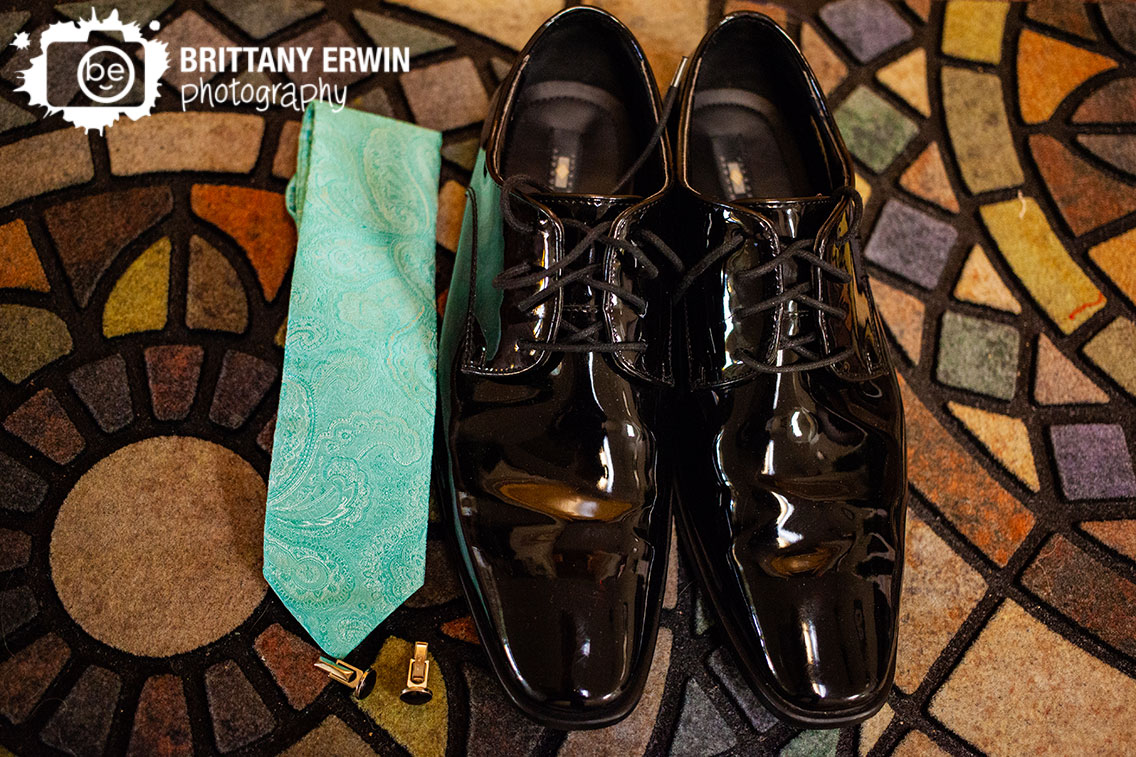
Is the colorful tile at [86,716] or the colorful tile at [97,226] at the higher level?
the colorful tile at [97,226]

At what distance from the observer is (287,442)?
0.70 meters

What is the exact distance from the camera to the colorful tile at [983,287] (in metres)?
0.87

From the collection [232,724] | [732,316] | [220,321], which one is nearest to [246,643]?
[232,724]

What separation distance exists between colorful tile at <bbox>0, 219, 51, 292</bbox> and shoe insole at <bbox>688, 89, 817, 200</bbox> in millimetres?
729

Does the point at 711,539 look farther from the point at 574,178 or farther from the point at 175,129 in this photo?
the point at 175,129

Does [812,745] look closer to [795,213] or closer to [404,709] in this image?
[404,709]

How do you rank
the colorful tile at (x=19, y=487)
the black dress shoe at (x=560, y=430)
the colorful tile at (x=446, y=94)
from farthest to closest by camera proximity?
the colorful tile at (x=446, y=94)
the colorful tile at (x=19, y=487)
the black dress shoe at (x=560, y=430)

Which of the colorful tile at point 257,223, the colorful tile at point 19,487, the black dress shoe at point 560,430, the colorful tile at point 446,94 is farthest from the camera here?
the colorful tile at point 446,94

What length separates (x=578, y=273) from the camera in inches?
26.2

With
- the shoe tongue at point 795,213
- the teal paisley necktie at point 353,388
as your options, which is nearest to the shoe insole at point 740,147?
the shoe tongue at point 795,213

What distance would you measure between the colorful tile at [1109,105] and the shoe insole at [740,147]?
47 cm

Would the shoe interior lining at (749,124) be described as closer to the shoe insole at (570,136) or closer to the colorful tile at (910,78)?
the shoe insole at (570,136)

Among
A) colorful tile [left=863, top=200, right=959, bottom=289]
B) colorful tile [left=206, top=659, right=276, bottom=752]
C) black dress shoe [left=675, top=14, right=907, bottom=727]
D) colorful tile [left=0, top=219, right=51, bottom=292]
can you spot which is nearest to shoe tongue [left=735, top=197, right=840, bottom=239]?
black dress shoe [left=675, top=14, right=907, bottom=727]

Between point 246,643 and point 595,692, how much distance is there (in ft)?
1.12
